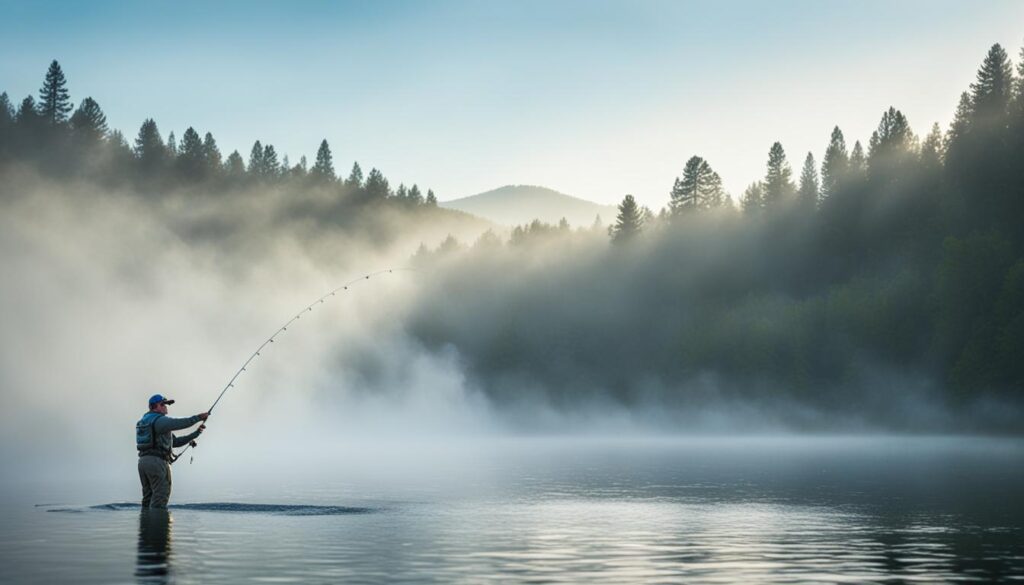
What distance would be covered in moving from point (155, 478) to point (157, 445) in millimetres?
1116

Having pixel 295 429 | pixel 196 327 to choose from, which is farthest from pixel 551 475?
pixel 196 327

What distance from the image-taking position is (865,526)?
3478 cm

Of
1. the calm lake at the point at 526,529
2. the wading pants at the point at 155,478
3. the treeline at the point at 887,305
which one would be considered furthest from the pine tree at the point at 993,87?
the wading pants at the point at 155,478

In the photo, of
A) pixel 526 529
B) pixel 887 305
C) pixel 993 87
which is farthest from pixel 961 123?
pixel 526 529

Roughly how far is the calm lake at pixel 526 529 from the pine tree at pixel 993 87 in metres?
122

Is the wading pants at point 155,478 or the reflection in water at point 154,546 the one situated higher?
the wading pants at point 155,478

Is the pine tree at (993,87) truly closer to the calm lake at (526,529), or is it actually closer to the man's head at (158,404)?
the calm lake at (526,529)

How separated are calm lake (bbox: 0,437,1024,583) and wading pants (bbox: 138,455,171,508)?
0.99 meters

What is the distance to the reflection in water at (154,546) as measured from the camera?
78.8 ft

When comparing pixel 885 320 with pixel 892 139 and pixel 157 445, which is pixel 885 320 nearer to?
pixel 892 139

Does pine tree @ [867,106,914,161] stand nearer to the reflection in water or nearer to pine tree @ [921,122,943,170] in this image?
pine tree @ [921,122,943,170]

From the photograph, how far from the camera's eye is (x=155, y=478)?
36719 mm

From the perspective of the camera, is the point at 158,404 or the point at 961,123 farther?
the point at 961,123

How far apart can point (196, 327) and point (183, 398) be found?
56310 mm
